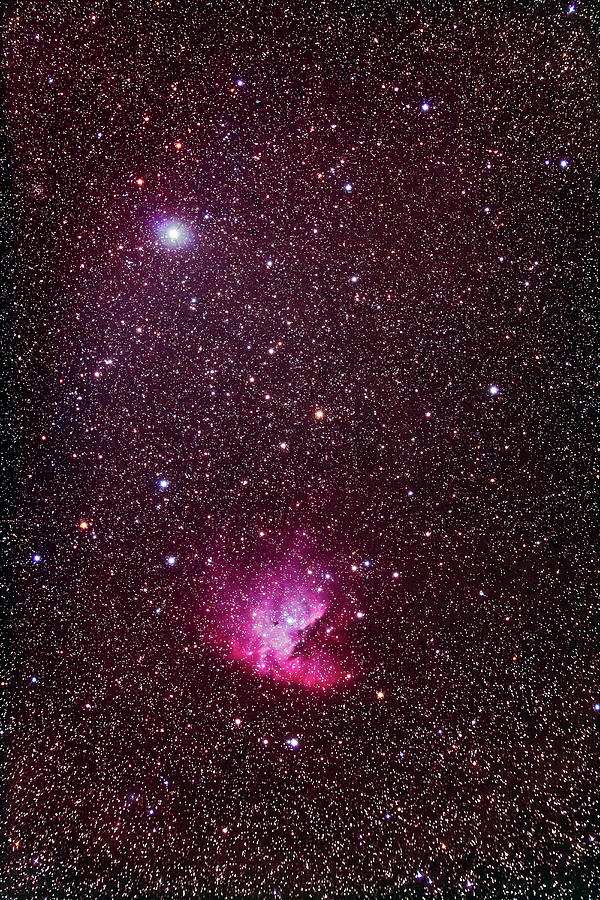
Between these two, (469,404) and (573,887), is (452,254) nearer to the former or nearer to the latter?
(469,404)

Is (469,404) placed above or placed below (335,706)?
above

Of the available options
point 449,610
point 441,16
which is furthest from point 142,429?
point 441,16

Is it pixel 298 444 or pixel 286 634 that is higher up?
pixel 298 444

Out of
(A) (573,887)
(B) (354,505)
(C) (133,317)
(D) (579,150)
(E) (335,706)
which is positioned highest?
(D) (579,150)
